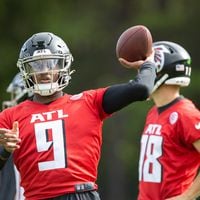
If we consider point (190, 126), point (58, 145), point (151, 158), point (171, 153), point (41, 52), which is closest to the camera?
point (58, 145)

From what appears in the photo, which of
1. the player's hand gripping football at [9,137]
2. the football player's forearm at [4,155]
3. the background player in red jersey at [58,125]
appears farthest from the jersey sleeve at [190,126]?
the player's hand gripping football at [9,137]

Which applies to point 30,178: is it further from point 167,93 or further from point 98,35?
point 98,35

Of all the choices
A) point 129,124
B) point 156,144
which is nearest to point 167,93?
point 156,144

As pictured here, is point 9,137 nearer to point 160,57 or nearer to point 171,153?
point 171,153

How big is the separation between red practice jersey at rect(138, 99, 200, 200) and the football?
1.09 m

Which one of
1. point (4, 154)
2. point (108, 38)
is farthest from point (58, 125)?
point (108, 38)

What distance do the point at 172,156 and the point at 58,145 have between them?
165cm

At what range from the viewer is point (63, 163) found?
27.8 feet

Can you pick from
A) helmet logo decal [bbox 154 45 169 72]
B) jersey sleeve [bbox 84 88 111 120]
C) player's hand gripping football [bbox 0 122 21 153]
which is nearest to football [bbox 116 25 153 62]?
jersey sleeve [bbox 84 88 111 120]

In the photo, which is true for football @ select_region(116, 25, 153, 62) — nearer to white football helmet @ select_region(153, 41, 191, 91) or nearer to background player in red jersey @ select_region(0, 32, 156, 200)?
background player in red jersey @ select_region(0, 32, 156, 200)

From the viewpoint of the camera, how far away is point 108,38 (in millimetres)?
27875

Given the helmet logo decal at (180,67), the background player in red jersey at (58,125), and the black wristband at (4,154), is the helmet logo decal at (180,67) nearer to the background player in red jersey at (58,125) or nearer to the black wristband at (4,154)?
the background player in red jersey at (58,125)

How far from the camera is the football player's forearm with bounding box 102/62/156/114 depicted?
834 cm

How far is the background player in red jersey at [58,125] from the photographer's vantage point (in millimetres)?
8477
